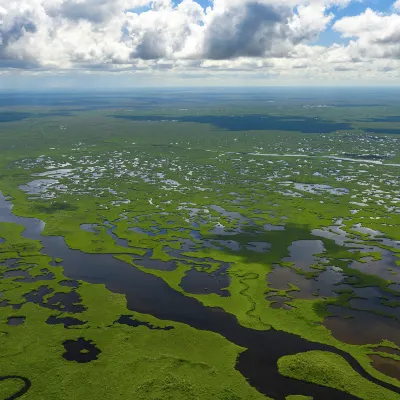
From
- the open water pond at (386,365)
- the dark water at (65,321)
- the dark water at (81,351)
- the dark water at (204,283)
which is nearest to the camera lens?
the open water pond at (386,365)

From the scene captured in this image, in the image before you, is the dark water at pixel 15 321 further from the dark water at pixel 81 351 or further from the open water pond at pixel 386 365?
the open water pond at pixel 386 365

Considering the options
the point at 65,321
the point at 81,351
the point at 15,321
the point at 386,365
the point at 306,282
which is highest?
the point at 15,321

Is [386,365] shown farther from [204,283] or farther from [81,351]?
[81,351]

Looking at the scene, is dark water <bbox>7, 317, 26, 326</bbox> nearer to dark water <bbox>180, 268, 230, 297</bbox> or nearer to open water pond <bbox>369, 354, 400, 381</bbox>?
dark water <bbox>180, 268, 230, 297</bbox>

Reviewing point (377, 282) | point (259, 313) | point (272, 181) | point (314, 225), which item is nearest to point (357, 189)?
point (272, 181)

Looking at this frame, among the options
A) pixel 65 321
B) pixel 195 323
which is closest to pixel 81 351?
pixel 65 321

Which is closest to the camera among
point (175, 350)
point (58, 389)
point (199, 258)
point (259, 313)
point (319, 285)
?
point (58, 389)

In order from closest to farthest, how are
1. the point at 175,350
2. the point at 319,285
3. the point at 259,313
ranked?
the point at 175,350
the point at 259,313
the point at 319,285

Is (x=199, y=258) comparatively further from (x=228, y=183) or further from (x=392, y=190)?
(x=392, y=190)

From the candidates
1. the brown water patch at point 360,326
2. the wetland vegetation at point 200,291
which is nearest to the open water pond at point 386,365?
the wetland vegetation at point 200,291
